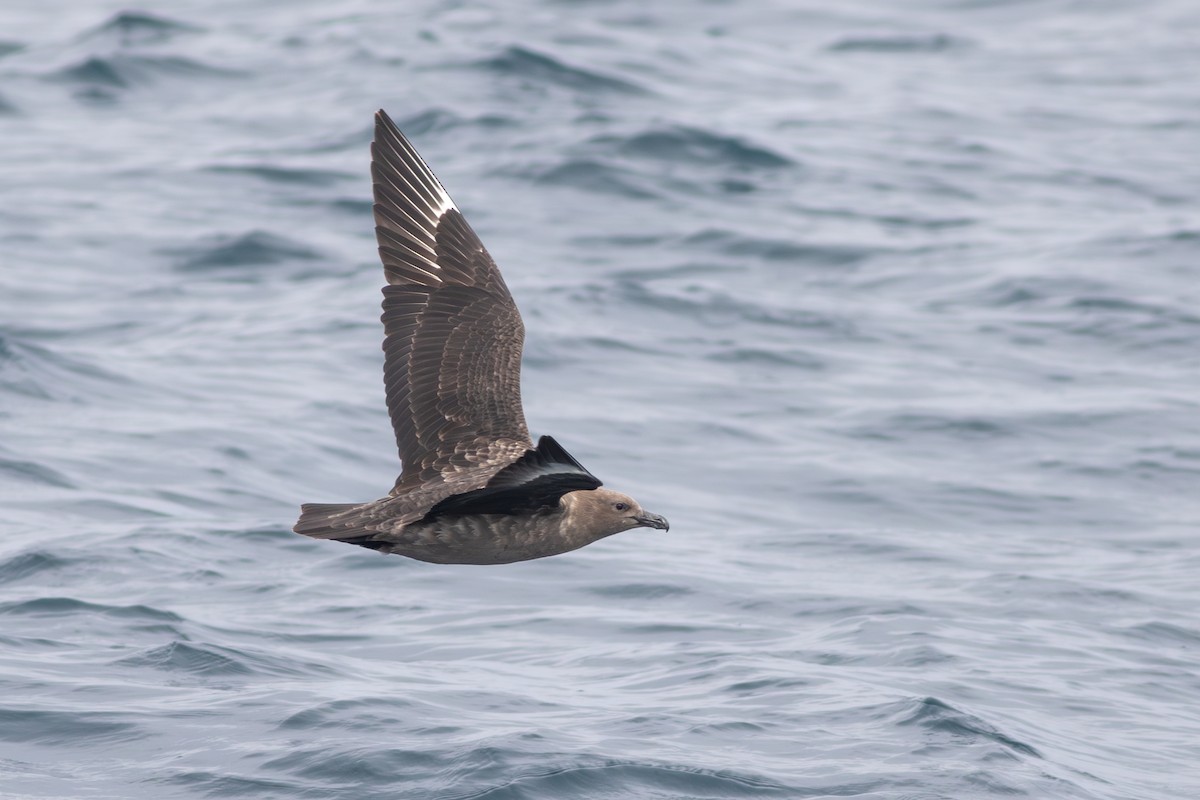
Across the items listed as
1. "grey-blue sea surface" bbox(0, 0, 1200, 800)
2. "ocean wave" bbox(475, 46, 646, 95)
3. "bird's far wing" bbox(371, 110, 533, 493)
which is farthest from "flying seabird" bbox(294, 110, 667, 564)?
"ocean wave" bbox(475, 46, 646, 95)

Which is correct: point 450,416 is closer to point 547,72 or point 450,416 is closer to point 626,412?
point 626,412

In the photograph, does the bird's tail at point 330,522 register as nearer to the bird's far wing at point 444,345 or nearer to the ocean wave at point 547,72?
the bird's far wing at point 444,345

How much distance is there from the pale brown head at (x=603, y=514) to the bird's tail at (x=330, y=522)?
2.89 feet

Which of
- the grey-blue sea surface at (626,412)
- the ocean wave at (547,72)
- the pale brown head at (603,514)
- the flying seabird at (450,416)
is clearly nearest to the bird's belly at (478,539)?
the flying seabird at (450,416)

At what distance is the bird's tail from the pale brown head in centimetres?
88

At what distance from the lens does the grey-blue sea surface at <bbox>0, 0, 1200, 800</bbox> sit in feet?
31.2

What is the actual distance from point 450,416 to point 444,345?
34 cm

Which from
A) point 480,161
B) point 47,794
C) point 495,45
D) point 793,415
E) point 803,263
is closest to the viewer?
point 47,794

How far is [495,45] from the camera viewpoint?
75.6 feet

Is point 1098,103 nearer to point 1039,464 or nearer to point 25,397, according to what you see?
point 1039,464

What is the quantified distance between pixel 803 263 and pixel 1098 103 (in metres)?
8.27

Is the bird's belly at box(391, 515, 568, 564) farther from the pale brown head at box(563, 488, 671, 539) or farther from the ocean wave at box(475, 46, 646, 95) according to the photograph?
the ocean wave at box(475, 46, 646, 95)

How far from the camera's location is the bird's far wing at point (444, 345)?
7.97 m

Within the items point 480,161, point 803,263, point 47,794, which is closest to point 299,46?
point 480,161
